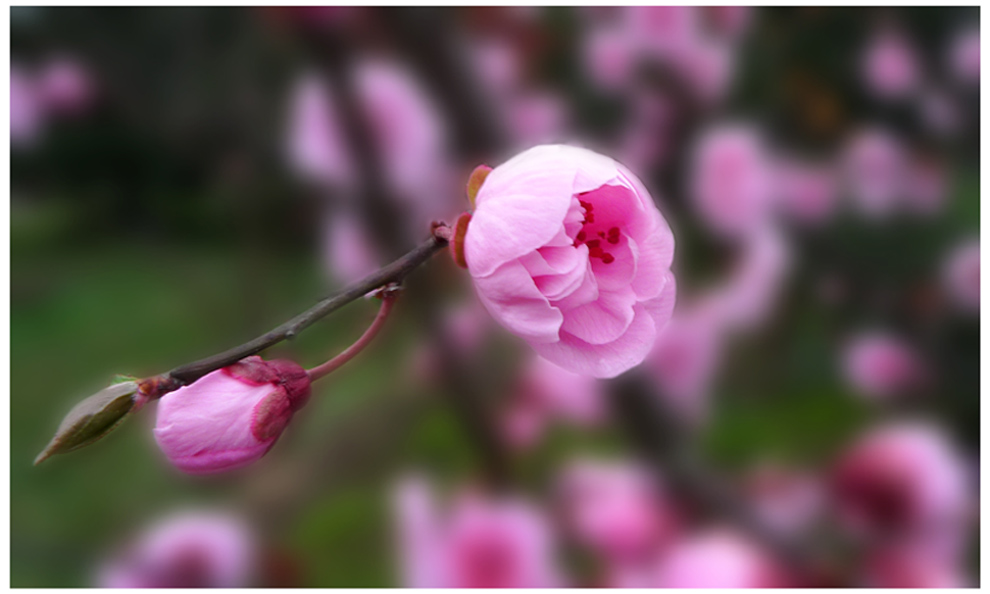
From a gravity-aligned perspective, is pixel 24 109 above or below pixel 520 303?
above

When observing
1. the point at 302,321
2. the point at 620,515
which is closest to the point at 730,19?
the point at 620,515

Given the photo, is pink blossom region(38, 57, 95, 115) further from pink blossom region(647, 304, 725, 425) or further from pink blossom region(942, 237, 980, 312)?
pink blossom region(942, 237, 980, 312)

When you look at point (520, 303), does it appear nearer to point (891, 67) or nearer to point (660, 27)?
point (660, 27)

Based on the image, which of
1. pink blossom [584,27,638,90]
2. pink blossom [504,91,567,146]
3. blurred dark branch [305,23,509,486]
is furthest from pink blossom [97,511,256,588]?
pink blossom [584,27,638,90]

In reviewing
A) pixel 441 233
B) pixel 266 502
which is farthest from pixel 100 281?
pixel 441 233

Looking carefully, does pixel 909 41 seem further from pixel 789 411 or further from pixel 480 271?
pixel 480 271

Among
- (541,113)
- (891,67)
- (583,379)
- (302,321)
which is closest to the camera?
(302,321)

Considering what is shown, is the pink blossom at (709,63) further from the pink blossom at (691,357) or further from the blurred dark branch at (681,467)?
the blurred dark branch at (681,467)
